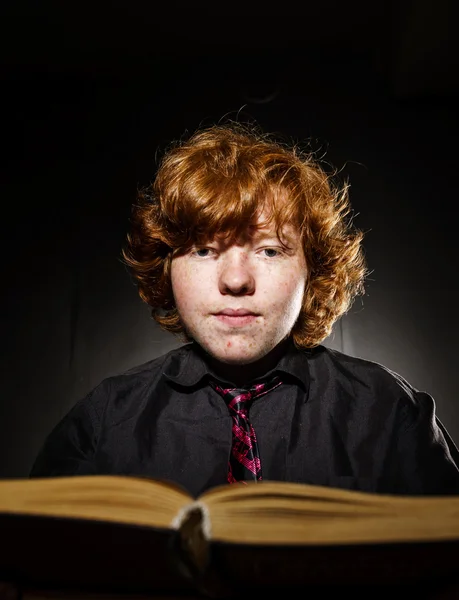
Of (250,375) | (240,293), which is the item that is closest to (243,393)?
(250,375)

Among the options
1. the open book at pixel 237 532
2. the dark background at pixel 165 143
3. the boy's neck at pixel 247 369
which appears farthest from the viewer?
the dark background at pixel 165 143

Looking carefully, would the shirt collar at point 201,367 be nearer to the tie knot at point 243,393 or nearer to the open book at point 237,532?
the tie knot at point 243,393

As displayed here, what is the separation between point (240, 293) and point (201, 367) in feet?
0.71

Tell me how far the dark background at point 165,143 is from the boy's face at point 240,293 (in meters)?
0.55

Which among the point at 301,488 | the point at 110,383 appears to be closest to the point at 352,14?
the point at 110,383

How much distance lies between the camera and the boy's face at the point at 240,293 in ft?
3.05

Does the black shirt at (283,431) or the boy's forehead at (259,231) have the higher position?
the boy's forehead at (259,231)

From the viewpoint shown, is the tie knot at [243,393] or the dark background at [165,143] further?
the dark background at [165,143]

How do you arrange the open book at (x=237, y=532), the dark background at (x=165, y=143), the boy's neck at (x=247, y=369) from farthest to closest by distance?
the dark background at (x=165, y=143) → the boy's neck at (x=247, y=369) → the open book at (x=237, y=532)

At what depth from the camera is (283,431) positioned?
3.38 feet

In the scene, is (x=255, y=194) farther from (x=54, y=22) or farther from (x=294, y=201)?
(x=54, y=22)

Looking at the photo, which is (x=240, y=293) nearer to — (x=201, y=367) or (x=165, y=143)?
(x=201, y=367)

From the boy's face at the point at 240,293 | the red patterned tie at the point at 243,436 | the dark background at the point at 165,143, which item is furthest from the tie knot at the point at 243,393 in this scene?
the dark background at the point at 165,143

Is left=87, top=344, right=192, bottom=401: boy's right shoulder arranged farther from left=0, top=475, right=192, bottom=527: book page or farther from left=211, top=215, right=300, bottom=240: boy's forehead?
left=0, top=475, right=192, bottom=527: book page
